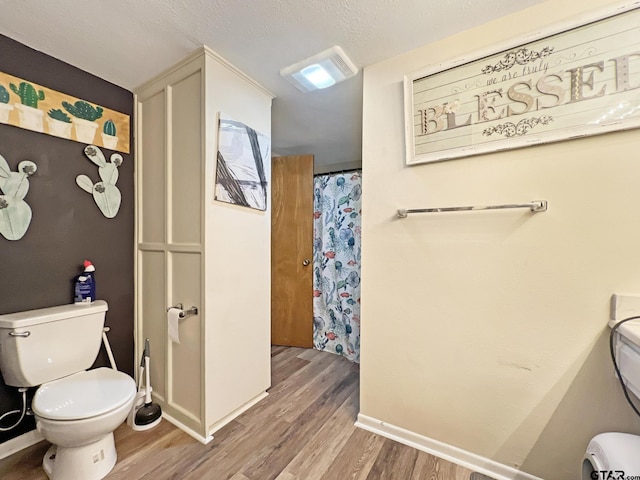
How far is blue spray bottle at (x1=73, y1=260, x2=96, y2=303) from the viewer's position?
1582 mm

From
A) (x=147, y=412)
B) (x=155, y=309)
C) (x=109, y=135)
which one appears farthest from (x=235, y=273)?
(x=109, y=135)

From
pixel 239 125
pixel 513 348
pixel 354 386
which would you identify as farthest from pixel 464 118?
pixel 354 386

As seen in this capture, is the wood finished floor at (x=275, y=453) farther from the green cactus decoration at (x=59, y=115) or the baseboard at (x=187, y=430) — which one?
the green cactus decoration at (x=59, y=115)

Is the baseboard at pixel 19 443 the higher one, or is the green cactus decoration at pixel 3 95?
the green cactus decoration at pixel 3 95

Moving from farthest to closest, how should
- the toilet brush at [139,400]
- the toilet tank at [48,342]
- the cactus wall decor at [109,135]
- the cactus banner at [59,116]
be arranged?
the cactus wall decor at [109,135]
the toilet brush at [139,400]
the cactus banner at [59,116]
the toilet tank at [48,342]

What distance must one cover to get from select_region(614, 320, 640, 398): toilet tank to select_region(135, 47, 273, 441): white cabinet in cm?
179

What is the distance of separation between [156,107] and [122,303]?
4.45ft

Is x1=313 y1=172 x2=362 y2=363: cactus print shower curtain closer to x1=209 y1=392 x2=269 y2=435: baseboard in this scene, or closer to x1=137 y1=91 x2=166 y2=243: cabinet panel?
x1=209 y1=392 x2=269 y2=435: baseboard

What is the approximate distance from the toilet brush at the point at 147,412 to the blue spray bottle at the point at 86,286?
438mm

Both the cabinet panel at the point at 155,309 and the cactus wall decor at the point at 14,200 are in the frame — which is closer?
the cactus wall decor at the point at 14,200

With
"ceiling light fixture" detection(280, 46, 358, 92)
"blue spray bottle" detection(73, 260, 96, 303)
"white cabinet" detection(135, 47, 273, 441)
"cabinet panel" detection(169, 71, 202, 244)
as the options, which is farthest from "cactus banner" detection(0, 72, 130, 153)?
"ceiling light fixture" detection(280, 46, 358, 92)

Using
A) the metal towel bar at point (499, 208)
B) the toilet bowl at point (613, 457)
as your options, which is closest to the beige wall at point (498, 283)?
the metal towel bar at point (499, 208)

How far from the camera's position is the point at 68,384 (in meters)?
1.36

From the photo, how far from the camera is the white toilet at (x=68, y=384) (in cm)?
115
